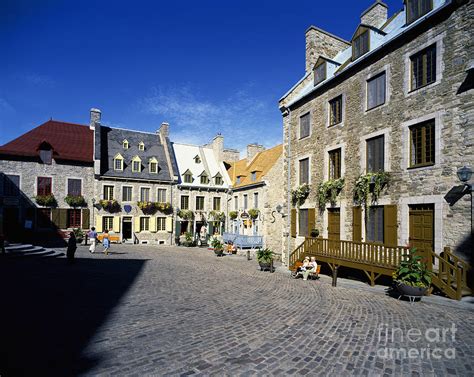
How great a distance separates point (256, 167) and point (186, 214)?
9.07m

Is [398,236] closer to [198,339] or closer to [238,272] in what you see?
[238,272]

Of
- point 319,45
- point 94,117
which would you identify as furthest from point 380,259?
point 94,117

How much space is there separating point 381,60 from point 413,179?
5.71 m

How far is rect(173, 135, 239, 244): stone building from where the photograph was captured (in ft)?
105

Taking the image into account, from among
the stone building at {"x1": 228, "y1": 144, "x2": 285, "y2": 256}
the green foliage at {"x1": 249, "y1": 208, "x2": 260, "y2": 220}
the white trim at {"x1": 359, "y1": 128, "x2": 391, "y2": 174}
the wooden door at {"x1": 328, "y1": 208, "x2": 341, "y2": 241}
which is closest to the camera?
the white trim at {"x1": 359, "y1": 128, "x2": 391, "y2": 174}

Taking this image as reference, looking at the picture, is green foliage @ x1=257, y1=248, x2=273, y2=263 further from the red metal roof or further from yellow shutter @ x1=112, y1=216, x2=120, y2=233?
the red metal roof

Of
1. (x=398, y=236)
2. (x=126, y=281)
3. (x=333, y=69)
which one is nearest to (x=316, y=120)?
(x=333, y=69)

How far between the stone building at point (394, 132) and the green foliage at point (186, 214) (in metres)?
15.7

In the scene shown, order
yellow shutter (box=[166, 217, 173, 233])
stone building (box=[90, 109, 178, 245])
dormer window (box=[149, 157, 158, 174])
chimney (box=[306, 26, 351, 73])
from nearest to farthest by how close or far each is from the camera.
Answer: chimney (box=[306, 26, 351, 73]) → stone building (box=[90, 109, 178, 245]) → yellow shutter (box=[166, 217, 173, 233]) → dormer window (box=[149, 157, 158, 174])

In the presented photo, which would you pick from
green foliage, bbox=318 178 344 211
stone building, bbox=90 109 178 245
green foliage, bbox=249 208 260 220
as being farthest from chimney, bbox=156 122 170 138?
green foliage, bbox=318 178 344 211

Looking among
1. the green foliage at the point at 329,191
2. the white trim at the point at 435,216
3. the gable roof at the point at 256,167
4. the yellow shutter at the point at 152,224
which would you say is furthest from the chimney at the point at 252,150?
the white trim at the point at 435,216

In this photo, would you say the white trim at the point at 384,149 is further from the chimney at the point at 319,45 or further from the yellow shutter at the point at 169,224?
the yellow shutter at the point at 169,224

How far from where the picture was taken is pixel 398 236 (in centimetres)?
1173

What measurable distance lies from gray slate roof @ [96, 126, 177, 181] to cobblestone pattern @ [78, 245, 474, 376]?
2103 cm
